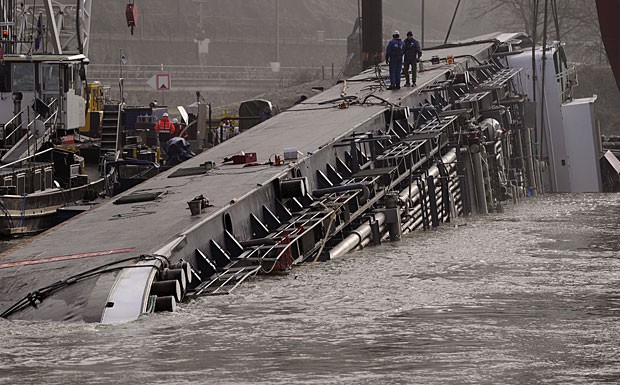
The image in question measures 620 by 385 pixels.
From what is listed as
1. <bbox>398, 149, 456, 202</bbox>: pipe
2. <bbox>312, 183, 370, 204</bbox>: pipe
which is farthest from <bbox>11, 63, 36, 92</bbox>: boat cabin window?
<bbox>312, 183, 370, 204</bbox>: pipe

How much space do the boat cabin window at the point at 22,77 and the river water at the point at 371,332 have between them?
686 inches

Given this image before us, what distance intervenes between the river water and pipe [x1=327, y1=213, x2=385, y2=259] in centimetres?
45

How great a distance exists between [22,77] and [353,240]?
1655cm

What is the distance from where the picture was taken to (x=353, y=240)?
1080 inches

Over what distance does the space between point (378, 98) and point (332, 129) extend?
2.98 meters

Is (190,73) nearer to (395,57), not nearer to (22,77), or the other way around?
(22,77)

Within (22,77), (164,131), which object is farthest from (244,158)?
(164,131)

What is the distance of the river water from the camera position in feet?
53.4

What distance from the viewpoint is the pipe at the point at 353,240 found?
26.3 metres

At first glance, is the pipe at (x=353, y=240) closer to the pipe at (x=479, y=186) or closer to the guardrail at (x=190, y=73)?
the pipe at (x=479, y=186)

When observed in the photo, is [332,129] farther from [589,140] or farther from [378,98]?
[589,140]

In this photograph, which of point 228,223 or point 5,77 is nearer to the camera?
point 228,223

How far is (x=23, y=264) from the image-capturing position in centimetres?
2216

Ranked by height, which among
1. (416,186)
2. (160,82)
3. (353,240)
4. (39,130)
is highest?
(160,82)
